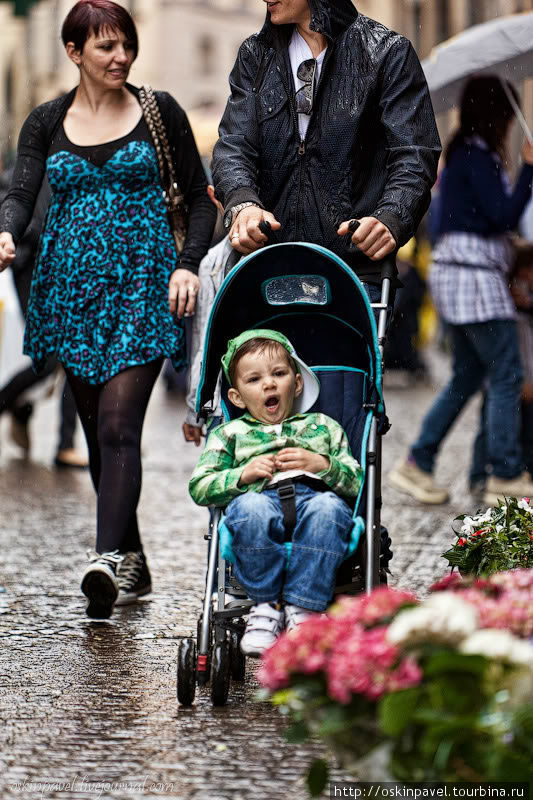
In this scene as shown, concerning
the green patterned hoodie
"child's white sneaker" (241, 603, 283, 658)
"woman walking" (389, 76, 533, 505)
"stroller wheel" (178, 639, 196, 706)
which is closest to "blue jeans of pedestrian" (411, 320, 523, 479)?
"woman walking" (389, 76, 533, 505)

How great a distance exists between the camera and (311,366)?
5.01m

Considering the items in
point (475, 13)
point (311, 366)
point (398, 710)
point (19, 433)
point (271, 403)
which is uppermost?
point (475, 13)

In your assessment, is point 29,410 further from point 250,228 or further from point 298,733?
point 298,733

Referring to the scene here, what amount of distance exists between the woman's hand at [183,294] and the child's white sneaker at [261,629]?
1.50 metres

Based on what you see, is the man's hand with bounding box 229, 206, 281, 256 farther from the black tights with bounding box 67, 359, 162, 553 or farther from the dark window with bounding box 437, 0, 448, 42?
the dark window with bounding box 437, 0, 448, 42

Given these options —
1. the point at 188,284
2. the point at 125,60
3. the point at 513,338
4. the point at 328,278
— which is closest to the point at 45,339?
the point at 188,284

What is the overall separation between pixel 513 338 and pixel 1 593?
347cm

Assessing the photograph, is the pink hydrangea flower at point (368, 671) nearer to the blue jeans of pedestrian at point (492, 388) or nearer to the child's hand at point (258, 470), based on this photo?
the child's hand at point (258, 470)

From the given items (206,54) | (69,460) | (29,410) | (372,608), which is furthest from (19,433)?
(206,54)

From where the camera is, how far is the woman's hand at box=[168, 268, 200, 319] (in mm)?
5574

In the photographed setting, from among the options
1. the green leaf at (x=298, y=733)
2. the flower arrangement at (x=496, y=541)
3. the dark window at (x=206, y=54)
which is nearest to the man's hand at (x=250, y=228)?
the flower arrangement at (x=496, y=541)

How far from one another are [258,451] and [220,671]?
690 millimetres

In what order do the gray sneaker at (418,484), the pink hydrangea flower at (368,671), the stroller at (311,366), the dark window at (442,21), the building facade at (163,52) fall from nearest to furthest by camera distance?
the pink hydrangea flower at (368,671), the stroller at (311,366), the gray sneaker at (418,484), the dark window at (442,21), the building facade at (163,52)

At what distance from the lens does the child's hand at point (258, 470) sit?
4.49 meters
